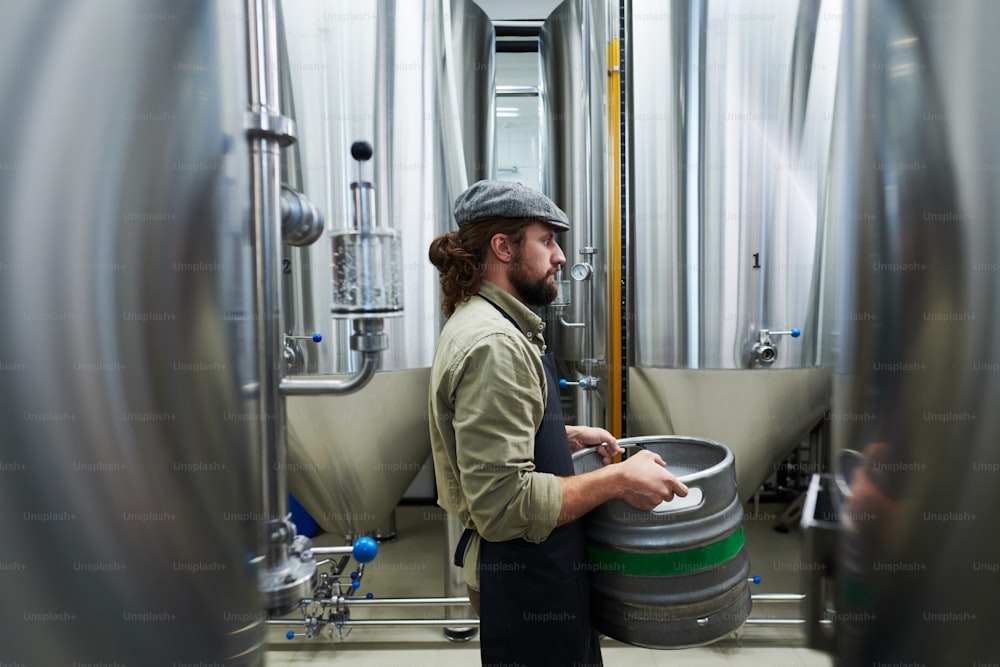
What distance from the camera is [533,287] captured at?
1146 mm

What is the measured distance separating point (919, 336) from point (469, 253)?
0.84 m

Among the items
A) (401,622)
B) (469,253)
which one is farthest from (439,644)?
(469,253)

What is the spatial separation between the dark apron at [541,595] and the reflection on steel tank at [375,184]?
778mm

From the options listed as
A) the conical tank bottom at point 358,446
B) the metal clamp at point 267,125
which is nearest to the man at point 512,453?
the metal clamp at point 267,125

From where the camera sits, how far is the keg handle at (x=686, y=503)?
88cm

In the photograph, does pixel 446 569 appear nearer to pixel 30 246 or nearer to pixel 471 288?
pixel 471 288

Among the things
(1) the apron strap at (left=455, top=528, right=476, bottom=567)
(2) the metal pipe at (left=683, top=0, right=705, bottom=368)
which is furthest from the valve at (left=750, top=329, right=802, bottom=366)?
(1) the apron strap at (left=455, top=528, right=476, bottom=567)

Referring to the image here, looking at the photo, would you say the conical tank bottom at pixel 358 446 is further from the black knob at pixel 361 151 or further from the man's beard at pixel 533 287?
the black knob at pixel 361 151

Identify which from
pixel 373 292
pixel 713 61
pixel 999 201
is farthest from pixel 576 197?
pixel 999 201

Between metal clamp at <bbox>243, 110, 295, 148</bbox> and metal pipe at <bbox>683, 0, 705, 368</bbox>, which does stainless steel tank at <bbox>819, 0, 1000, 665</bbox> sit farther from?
metal pipe at <bbox>683, 0, 705, 368</bbox>

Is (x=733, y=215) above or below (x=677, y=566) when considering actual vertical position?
above

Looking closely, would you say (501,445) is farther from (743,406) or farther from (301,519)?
(301,519)

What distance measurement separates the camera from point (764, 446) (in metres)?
1.92

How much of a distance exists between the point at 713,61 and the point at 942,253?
5.33ft
